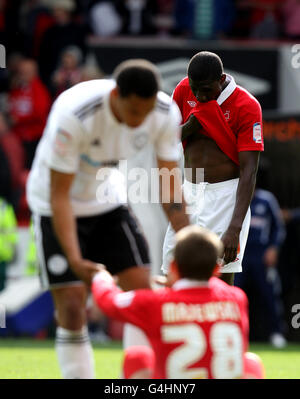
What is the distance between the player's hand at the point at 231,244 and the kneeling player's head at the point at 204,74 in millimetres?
960

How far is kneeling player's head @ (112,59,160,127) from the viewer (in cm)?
522

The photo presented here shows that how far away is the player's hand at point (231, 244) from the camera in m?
7.01

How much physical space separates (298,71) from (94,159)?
8777 millimetres

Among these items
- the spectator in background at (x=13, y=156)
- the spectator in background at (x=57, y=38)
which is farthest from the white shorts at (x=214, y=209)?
the spectator in background at (x=57, y=38)

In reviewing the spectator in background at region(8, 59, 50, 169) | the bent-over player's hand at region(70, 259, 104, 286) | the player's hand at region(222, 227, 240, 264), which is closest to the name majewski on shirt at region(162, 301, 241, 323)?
the bent-over player's hand at region(70, 259, 104, 286)

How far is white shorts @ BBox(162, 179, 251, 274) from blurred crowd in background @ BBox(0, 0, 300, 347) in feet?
17.7

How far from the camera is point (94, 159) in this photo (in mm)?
5688

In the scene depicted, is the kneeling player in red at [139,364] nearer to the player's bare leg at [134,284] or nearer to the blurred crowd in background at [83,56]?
the player's bare leg at [134,284]

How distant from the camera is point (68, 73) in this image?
14.4 meters

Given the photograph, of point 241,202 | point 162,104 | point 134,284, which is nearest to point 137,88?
point 162,104

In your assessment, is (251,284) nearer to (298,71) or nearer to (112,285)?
(298,71)

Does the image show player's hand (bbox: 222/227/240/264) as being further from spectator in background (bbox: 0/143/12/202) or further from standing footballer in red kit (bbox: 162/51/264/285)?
spectator in background (bbox: 0/143/12/202)
